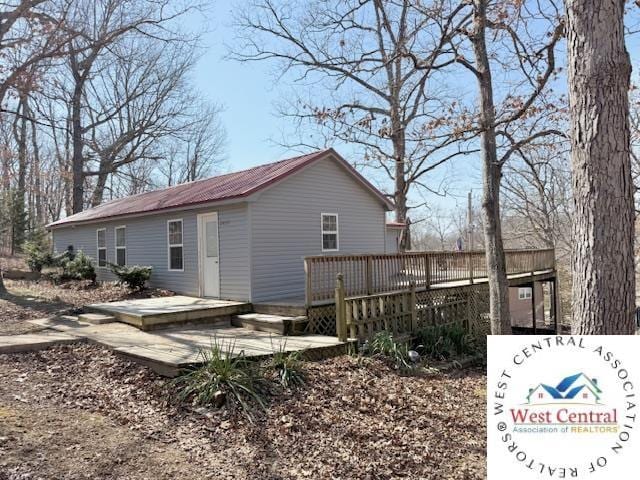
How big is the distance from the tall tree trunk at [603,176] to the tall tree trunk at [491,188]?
528cm

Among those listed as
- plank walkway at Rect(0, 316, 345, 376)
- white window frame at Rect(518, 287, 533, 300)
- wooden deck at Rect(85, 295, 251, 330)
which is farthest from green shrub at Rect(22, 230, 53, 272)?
white window frame at Rect(518, 287, 533, 300)

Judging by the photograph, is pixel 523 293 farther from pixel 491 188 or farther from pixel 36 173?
pixel 36 173

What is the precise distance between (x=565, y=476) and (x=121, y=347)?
6252mm

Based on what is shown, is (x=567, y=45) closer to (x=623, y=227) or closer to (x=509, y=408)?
(x=623, y=227)

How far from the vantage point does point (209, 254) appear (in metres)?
11.6

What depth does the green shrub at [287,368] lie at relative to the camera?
5.99 metres

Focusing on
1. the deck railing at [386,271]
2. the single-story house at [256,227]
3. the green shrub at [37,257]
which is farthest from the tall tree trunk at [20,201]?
the deck railing at [386,271]

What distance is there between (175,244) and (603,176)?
1108 cm

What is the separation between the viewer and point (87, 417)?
480 cm

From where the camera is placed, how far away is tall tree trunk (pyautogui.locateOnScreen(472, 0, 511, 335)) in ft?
29.8

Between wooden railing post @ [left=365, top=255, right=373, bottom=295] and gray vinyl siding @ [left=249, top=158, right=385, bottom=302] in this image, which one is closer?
wooden railing post @ [left=365, top=255, right=373, bottom=295]

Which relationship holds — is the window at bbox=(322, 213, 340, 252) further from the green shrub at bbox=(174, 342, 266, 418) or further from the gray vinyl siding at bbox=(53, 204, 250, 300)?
the green shrub at bbox=(174, 342, 266, 418)

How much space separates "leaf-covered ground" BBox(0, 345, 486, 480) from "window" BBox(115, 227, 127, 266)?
8.96 metres

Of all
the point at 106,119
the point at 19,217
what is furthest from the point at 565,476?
the point at 19,217
